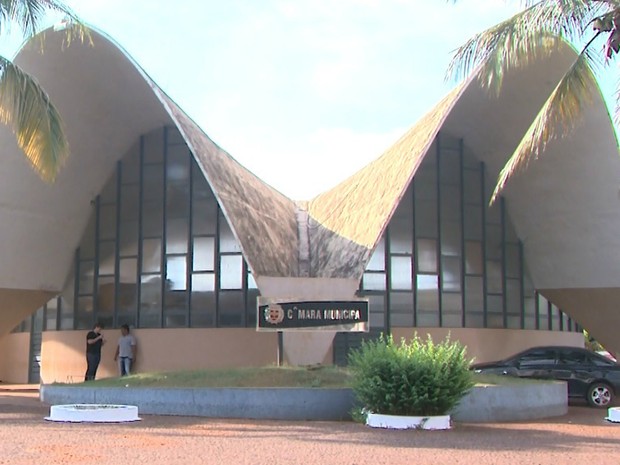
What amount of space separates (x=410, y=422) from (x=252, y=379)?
317cm

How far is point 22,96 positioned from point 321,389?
7.01 meters

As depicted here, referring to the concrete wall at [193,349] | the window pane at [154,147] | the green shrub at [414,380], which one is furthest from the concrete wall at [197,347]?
the green shrub at [414,380]

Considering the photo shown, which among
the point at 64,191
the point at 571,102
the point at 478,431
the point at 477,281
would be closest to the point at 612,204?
the point at 477,281

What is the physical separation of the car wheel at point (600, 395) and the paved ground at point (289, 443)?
3.75 metres

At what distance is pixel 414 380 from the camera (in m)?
11.4

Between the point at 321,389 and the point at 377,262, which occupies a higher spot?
the point at 377,262

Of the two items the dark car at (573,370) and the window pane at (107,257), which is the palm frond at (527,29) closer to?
the dark car at (573,370)

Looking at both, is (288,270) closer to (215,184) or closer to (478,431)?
(215,184)

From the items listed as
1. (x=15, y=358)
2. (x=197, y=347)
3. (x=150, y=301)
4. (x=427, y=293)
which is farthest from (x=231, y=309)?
(x=15, y=358)

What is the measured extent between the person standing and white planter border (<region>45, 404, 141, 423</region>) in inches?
331

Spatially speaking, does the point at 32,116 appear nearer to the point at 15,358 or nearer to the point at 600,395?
the point at 600,395

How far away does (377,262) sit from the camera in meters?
21.8

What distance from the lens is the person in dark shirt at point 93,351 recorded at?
65.2 feet

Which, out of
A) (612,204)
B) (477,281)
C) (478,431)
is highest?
(612,204)
